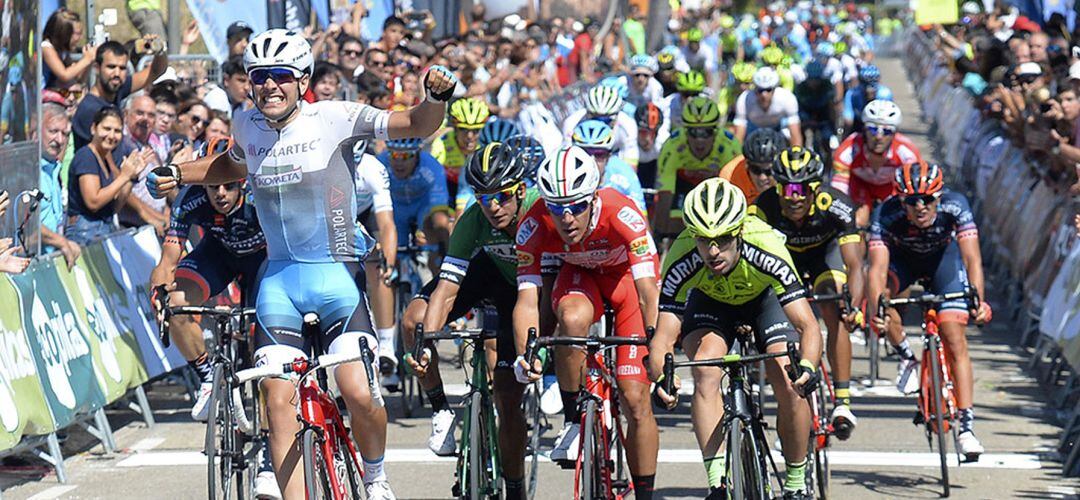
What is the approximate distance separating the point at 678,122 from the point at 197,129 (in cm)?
720

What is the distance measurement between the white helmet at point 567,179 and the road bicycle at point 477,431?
2.57 feet

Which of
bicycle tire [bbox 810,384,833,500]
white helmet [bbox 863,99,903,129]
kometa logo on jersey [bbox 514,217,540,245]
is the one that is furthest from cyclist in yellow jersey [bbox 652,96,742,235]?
kometa logo on jersey [bbox 514,217,540,245]

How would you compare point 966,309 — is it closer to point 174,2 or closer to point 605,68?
point 174,2

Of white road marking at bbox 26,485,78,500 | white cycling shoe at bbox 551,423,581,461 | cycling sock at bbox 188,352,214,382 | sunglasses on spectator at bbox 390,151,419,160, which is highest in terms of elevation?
sunglasses on spectator at bbox 390,151,419,160

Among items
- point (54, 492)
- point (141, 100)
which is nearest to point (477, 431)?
point (54, 492)

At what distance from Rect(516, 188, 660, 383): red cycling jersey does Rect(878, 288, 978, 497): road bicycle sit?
85.6 inches

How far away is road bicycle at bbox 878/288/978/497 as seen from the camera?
10.0 meters

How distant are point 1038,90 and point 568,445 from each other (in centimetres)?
807

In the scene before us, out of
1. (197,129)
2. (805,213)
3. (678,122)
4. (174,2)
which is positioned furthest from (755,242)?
(678,122)

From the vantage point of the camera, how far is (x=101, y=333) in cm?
1129

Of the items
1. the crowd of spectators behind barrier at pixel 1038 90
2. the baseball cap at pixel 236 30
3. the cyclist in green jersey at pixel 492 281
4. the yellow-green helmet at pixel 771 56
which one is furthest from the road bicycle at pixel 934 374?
the yellow-green helmet at pixel 771 56

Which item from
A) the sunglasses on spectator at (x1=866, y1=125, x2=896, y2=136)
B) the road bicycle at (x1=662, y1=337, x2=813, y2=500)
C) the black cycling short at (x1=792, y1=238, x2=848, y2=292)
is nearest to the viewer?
the road bicycle at (x1=662, y1=337, x2=813, y2=500)

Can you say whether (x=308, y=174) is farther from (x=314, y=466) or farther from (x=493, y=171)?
(x=314, y=466)

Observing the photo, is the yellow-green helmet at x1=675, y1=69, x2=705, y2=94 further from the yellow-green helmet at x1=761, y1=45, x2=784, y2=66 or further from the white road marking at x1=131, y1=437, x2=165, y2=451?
the yellow-green helmet at x1=761, y1=45, x2=784, y2=66
